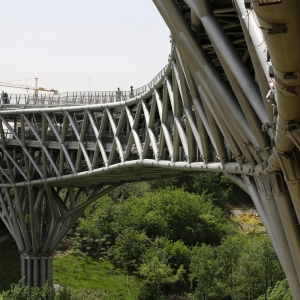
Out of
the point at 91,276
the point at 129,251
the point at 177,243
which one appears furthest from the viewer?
the point at 177,243

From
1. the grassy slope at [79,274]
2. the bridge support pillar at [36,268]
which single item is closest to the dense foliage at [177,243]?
the grassy slope at [79,274]

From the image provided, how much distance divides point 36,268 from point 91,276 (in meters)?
16.0

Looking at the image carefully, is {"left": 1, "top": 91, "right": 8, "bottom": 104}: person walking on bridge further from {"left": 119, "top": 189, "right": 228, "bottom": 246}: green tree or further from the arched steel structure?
{"left": 119, "top": 189, "right": 228, "bottom": 246}: green tree

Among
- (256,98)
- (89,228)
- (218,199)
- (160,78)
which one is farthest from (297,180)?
(218,199)

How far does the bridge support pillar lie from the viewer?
56062mm

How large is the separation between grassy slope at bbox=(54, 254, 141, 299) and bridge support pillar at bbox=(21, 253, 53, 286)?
36.8 ft

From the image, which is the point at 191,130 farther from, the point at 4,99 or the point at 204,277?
the point at 204,277

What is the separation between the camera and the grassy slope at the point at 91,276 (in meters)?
69.3

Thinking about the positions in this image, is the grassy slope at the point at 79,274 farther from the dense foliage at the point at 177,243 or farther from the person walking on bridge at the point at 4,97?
the person walking on bridge at the point at 4,97

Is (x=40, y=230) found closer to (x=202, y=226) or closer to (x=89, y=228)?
(x=89, y=228)

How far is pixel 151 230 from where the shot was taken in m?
80.8

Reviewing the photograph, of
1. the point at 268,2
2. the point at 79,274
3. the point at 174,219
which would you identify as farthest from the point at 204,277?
the point at 268,2

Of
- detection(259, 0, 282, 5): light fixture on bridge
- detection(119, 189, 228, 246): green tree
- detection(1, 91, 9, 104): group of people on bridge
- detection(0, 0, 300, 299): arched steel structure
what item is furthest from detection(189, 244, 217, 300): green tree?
detection(259, 0, 282, 5): light fixture on bridge

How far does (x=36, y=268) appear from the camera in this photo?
56.2 meters
